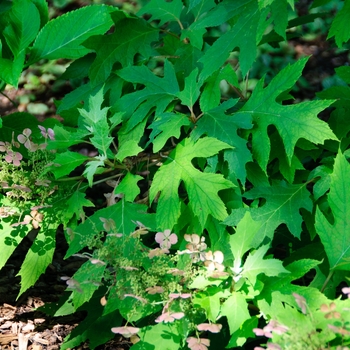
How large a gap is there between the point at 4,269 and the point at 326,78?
329cm

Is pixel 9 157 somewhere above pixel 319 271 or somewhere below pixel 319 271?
above

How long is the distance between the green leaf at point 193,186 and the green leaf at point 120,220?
0.13m

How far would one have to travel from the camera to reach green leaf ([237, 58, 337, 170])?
1918 mm

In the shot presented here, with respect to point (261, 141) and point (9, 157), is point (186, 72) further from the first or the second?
point (9, 157)

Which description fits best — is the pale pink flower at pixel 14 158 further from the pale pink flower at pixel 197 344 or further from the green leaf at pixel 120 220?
the pale pink flower at pixel 197 344

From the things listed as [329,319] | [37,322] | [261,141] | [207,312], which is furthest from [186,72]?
[37,322]

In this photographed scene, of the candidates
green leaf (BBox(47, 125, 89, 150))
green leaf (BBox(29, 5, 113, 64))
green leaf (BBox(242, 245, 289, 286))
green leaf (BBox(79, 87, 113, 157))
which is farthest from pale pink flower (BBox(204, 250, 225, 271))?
green leaf (BBox(29, 5, 113, 64))

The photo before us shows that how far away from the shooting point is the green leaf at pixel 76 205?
2.15m

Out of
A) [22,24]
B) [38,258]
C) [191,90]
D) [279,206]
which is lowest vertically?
[38,258]

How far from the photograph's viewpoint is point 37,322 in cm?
273

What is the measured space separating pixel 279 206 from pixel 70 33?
1220mm

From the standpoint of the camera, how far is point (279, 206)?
2041 mm

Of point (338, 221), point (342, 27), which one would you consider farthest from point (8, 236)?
point (342, 27)

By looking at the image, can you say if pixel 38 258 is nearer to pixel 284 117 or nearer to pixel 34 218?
pixel 34 218
